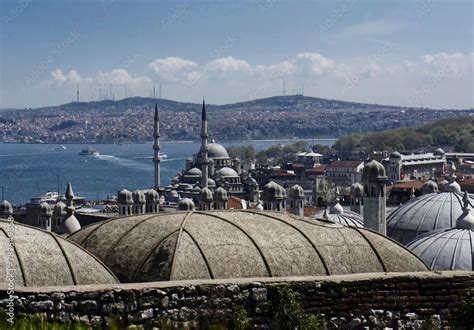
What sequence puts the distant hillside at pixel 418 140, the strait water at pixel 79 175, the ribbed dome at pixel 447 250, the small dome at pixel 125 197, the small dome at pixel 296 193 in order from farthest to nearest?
the distant hillside at pixel 418 140, the strait water at pixel 79 175, the small dome at pixel 125 197, the small dome at pixel 296 193, the ribbed dome at pixel 447 250

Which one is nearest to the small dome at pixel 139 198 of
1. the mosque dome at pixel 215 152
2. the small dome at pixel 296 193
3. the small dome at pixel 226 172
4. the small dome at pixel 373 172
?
the small dome at pixel 296 193

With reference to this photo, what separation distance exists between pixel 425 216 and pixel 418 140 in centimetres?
10167

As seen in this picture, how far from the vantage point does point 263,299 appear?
636 cm

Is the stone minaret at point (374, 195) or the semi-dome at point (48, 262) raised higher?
the semi-dome at point (48, 262)

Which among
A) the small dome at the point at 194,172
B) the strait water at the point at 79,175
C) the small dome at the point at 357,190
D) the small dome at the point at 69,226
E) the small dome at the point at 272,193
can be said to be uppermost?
the small dome at the point at 272,193

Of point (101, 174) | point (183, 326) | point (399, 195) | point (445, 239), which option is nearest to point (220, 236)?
point (183, 326)

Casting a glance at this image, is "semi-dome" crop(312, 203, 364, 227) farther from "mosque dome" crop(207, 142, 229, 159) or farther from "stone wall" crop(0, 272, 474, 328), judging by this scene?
"mosque dome" crop(207, 142, 229, 159)

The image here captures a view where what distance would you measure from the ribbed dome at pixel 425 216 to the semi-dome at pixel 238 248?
48.2 ft

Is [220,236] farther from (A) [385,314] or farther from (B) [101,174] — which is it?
(B) [101,174]

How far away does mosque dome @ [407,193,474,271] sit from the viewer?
1748cm

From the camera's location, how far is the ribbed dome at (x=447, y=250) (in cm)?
1747

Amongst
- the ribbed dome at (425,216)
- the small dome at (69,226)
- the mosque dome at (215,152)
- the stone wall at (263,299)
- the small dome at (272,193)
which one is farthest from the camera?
the mosque dome at (215,152)

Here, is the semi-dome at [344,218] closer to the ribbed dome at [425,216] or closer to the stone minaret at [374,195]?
the ribbed dome at [425,216]

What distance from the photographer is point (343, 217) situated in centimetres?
2397
